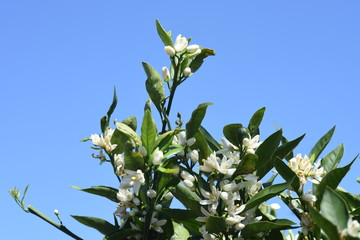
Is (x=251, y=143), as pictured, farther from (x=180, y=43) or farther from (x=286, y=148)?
(x=180, y=43)

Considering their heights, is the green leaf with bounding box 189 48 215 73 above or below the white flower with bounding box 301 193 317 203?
above

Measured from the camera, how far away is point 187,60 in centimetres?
198

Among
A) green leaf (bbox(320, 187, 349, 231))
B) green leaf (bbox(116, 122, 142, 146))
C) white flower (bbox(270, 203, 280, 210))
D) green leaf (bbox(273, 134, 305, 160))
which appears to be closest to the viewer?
green leaf (bbox(320, 187, 349, 231))

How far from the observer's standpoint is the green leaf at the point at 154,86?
1.93 meters

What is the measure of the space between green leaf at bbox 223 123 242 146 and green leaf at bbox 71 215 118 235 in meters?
0.53

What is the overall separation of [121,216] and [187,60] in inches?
24.0

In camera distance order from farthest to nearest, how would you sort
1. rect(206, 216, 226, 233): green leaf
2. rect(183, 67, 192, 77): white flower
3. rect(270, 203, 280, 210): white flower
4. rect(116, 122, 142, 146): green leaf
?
rect(270, 203, 280, 210): white flower → rect(183, 67, 192, 77): white flower → rect(116, 122, 142, 146): green leaf → rect(206, 216, 226, 233): green leaf

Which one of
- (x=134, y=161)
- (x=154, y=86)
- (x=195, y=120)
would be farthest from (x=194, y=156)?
(x=154, y=86)

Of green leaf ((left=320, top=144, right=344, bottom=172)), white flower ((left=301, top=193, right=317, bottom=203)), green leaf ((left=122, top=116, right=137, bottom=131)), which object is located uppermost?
green leaf ((left=122, top=116, right=137, bottom=131))

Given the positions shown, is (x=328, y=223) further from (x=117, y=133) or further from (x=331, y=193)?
(x=117, y=133)

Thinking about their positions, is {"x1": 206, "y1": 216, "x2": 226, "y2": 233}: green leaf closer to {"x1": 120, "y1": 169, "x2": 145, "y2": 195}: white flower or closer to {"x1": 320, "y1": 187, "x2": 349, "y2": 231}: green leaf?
{"x1": 120, "y1": 169, "x2": 145, "y2": 195}: white flower

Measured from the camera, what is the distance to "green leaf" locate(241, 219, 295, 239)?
5.38ft

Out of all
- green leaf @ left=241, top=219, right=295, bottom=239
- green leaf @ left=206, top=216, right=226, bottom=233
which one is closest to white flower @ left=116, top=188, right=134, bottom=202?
green leaf @ left=206, top=216, right=226, bottom=233

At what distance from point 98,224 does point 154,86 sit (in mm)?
535
